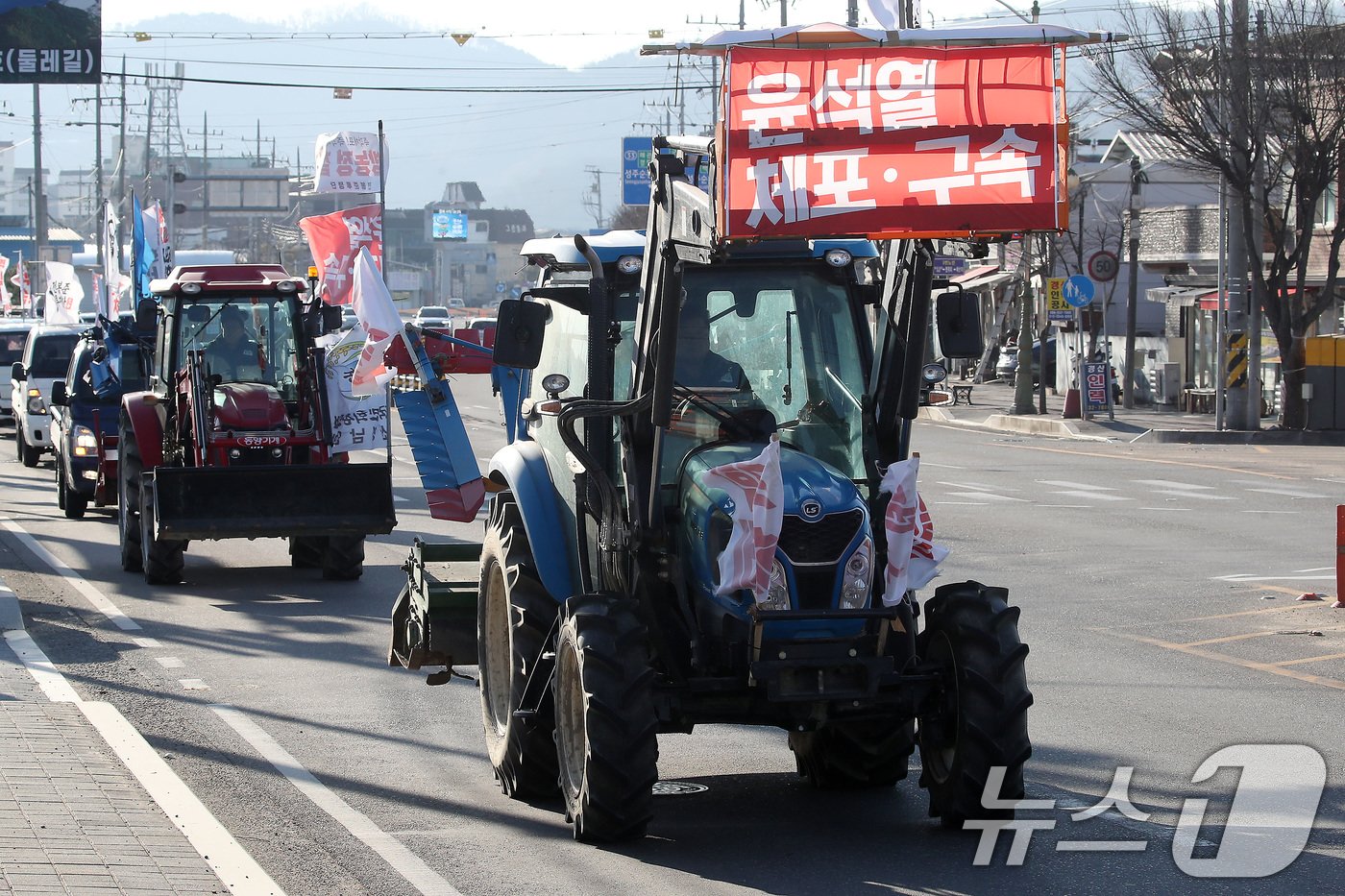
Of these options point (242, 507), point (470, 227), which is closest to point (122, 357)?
point (242, 507)

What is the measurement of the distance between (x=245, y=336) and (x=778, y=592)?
10579mm

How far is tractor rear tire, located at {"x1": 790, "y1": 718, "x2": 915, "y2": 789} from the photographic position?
795 centimetres

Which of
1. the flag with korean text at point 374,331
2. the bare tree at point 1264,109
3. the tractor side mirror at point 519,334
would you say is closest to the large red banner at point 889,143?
the tractor side mirror at point 519,334

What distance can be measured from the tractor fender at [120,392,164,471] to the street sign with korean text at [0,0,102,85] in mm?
7967

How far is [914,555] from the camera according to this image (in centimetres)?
730

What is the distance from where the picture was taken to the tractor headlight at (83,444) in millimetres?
19844

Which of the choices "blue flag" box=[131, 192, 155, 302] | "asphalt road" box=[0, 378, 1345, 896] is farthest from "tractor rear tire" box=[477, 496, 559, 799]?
"blue flag" box=[131, 192, 155, 302]

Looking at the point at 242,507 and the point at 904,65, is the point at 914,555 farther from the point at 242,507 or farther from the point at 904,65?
the point at 242,507

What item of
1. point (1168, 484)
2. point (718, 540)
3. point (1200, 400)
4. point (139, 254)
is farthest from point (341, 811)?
point (1200, 400)

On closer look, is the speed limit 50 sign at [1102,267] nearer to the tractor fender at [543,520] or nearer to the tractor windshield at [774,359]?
the tractor fender at [543,520]

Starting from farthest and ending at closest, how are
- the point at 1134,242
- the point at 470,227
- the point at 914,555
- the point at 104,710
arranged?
1. the point at 470,227
2. the point at 1134,242
3. the point at 104,710
4. the point at 914,555

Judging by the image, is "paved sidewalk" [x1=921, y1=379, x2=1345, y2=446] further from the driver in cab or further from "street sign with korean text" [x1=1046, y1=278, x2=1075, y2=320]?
the driver in cab

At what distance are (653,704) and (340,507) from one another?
8.46m

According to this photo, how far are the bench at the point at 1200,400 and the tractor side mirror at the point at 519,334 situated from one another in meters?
36.4
